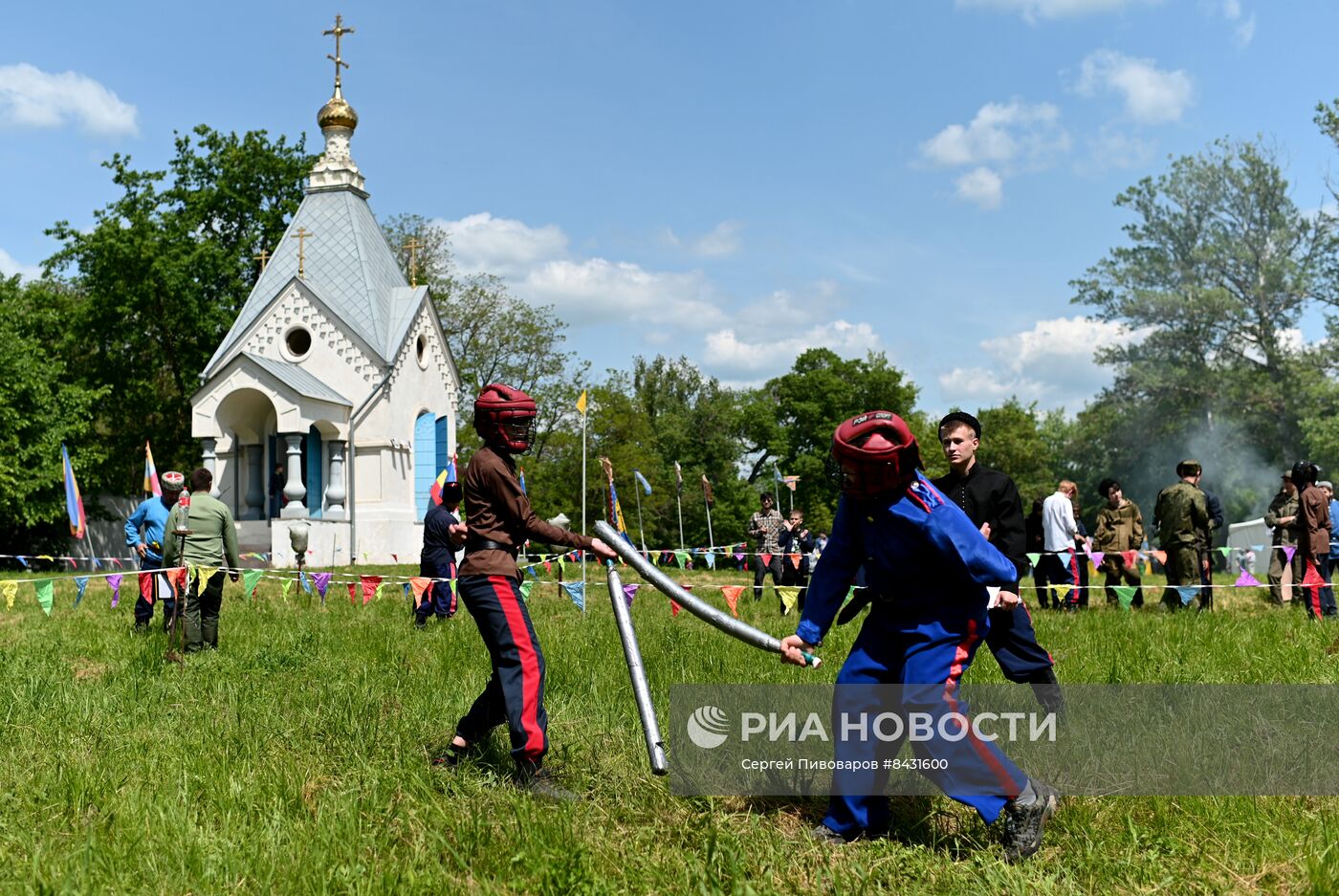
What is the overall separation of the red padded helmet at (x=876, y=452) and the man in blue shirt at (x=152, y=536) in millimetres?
7611

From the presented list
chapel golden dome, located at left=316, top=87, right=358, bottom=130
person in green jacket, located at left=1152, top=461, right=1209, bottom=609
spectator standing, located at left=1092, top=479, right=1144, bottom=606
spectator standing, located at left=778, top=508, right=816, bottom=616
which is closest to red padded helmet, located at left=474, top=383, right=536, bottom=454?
person in green jacket, located at left=1152, top=461, right=1209, bottom=609

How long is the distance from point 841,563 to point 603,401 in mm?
46567

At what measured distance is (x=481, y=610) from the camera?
16.2 ft

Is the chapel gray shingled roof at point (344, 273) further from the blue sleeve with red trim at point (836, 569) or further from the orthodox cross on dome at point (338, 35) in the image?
the blue sleeve with red trim at point (836, 569)

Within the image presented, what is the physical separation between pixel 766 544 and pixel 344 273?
20.9 metres

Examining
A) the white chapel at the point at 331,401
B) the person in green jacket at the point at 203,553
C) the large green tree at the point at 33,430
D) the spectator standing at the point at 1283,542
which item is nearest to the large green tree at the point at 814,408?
the white chapel at the point at 331,401

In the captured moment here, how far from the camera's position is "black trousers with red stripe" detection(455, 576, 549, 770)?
4742 mm

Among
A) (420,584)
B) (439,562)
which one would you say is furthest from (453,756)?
(439,562)

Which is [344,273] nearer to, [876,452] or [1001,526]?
[1001,526]

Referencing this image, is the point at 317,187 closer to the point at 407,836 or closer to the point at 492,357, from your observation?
the point at 492,357

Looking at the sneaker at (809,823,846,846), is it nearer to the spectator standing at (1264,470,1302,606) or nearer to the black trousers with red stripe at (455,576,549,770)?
the black trousers with red stripe at (455,576,549,770)

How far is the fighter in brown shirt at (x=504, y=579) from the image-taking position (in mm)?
4770

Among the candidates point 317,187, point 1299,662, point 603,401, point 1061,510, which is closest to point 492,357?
point 603,401

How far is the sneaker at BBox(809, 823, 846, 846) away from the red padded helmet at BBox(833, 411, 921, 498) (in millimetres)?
1350
